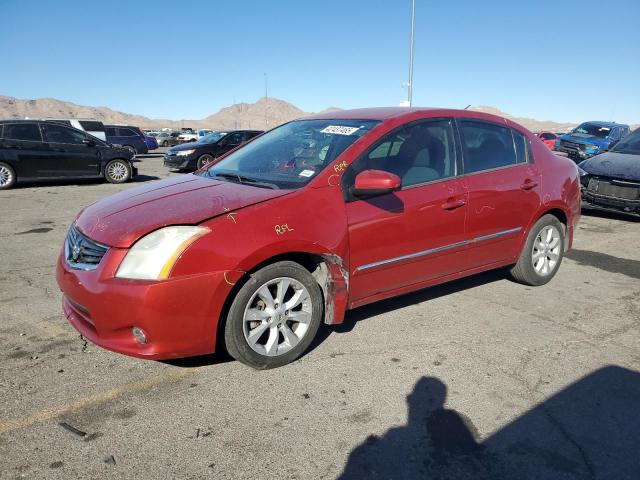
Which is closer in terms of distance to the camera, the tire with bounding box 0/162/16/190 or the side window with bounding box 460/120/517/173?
the side window with bounding box 460/120/517/173

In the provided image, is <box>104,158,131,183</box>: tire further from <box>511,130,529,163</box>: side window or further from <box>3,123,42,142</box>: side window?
<box>511,130,529,163</box>: side window

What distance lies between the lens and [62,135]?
12.0m

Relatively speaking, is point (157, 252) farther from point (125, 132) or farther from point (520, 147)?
point (125, 132)

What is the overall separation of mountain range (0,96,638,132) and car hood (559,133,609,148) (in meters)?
96.0

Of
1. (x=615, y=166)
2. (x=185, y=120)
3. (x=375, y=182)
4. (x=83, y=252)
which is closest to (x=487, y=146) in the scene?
(x=375, y=182)

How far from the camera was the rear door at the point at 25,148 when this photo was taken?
444 inches

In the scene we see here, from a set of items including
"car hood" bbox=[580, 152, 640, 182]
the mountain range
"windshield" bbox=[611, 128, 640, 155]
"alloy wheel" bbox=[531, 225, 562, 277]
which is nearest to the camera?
"alloy wheel" bbox=[531, 225, 562, 277]

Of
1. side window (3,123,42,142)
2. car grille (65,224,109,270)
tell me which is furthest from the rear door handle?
side window (3,123,42,142)

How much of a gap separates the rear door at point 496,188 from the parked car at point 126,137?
20.2m

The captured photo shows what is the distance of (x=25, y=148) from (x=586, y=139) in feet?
57.0

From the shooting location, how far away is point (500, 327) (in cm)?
386

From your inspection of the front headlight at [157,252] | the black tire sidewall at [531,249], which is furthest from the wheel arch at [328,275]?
the black tire sidewall at [531,249]

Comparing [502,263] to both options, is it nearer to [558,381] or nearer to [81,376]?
[558,381]

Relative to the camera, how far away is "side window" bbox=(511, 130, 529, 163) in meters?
4.53
